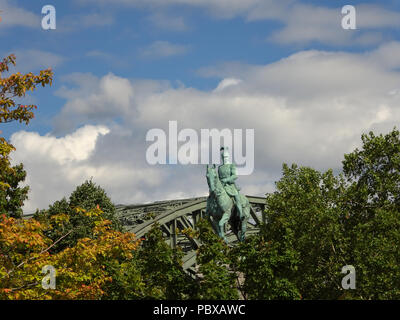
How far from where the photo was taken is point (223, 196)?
29.2 m

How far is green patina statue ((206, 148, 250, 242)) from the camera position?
1134 inches

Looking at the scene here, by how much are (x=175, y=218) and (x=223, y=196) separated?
29932 millimetres

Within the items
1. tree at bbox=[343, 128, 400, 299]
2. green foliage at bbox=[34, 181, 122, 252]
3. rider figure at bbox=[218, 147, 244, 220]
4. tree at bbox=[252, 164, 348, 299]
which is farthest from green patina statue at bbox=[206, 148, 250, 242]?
green foliage at bbox=[34, 181, 122, 252]

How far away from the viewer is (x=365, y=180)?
36.9 meters

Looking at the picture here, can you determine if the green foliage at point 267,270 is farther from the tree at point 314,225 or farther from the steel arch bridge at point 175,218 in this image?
the steel arch bridge at point 175,218

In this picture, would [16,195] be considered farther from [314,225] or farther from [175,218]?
[314,225]

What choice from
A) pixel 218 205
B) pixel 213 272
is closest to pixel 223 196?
pixel 218 205

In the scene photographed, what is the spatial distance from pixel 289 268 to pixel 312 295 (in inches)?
496

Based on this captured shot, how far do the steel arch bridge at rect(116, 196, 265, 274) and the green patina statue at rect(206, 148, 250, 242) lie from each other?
23.0m

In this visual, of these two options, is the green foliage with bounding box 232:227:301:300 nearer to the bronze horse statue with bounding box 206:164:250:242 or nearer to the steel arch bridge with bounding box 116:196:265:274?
the bronze horse statue with bounding box 206:164:250:242

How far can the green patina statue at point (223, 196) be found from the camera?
2880 cm
